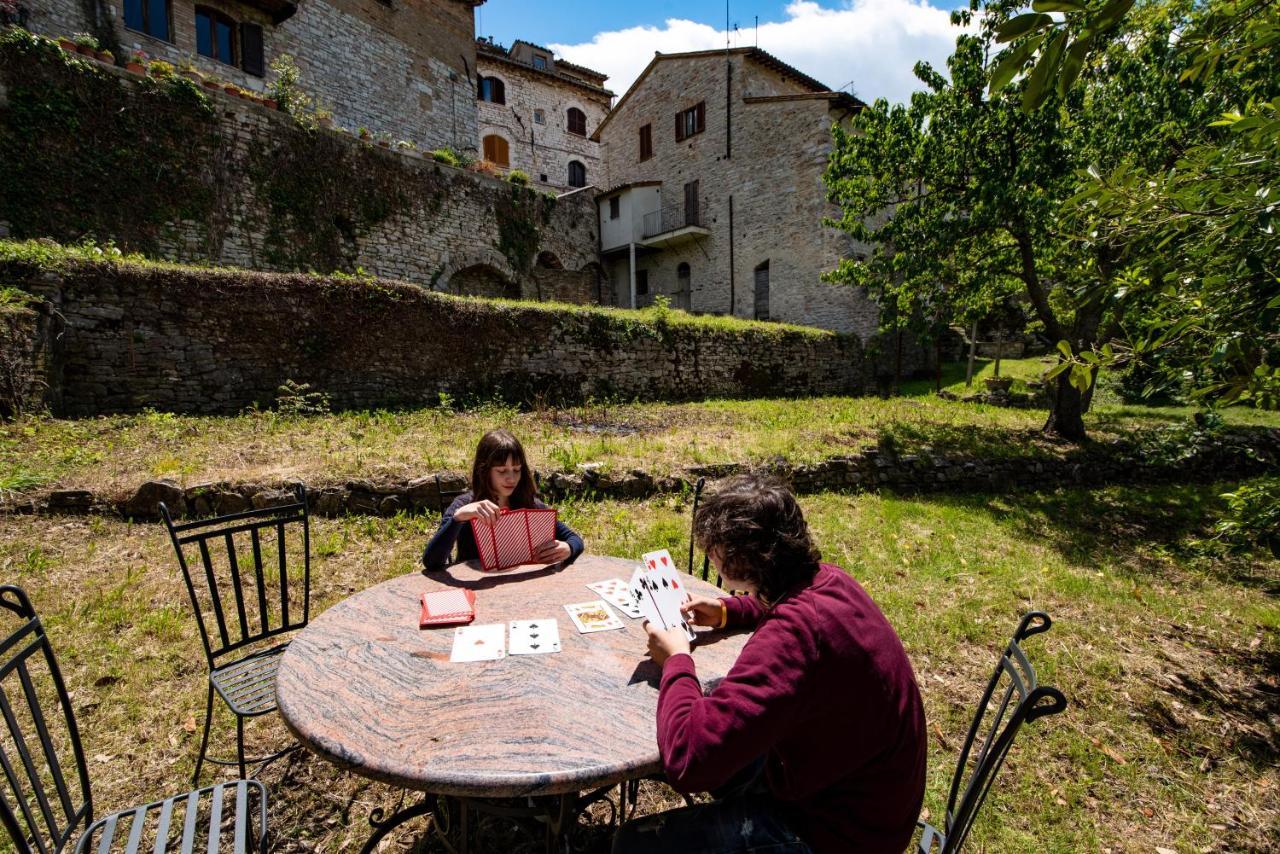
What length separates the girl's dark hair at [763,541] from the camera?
170cm

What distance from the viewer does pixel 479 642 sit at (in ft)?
7.07

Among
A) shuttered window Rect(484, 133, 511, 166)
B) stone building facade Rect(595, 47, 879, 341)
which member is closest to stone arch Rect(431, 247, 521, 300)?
stone building facade Rect(595, 47, 879, 341)

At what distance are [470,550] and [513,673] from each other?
1.39 metres

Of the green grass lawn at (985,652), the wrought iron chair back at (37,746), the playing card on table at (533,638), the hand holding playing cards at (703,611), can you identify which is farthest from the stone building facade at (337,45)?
the hand holding playing cards at (703,611)

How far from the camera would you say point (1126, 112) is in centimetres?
923

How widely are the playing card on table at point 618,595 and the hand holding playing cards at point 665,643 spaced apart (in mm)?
446

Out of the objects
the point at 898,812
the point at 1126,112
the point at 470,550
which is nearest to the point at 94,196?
the point at 470,550

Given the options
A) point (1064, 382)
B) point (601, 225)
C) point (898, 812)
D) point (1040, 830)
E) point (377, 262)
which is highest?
point (601, 225)

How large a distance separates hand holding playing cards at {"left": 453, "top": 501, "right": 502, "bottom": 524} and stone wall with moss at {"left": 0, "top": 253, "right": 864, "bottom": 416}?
804 cm

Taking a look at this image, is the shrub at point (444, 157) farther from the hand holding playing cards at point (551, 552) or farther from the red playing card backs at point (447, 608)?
the red playing card backs at point (447, 608)

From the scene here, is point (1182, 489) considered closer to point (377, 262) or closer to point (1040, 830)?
point (1040, 830)

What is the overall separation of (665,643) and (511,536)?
1.33 m

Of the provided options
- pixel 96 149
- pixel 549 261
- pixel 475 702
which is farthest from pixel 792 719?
pixel 549 261

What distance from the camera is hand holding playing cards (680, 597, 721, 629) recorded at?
88.7 inches
